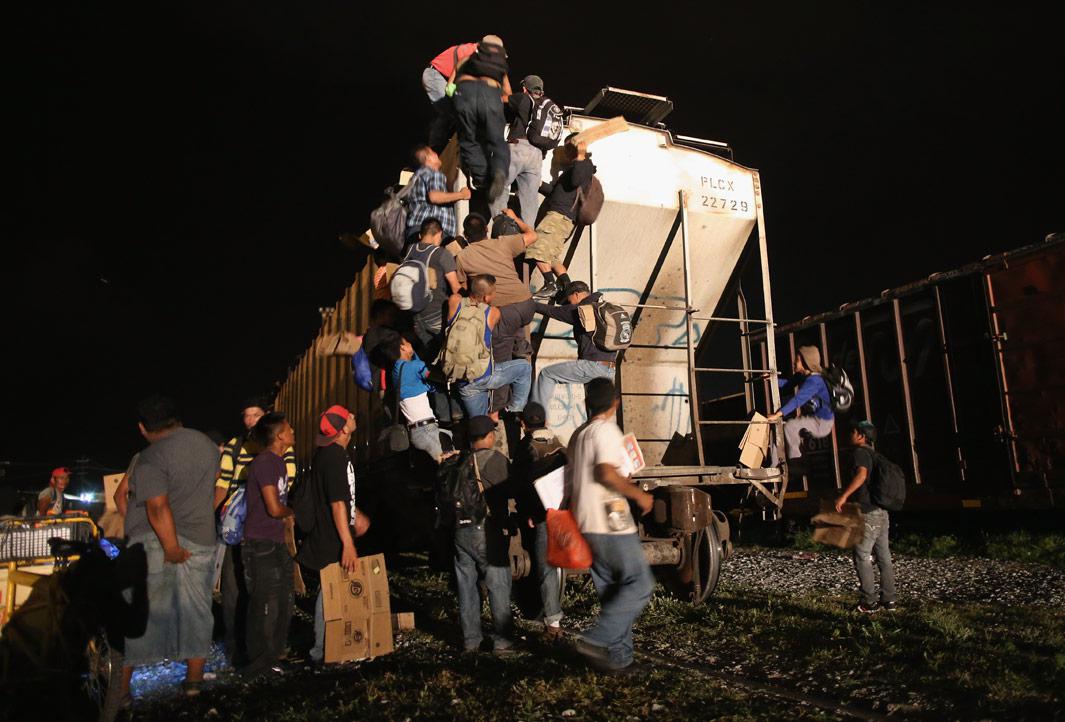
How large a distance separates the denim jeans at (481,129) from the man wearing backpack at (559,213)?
49 centimetres

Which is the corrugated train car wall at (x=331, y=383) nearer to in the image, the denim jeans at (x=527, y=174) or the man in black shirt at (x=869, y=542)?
the denim jeans at (x=527, y=174)

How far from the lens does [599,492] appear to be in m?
3.94

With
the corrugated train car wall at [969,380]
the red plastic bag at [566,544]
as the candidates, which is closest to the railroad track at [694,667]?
the red plastic bag at [566,544]

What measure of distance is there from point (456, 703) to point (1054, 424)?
7.62 metres

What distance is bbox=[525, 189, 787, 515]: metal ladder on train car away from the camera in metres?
6.07

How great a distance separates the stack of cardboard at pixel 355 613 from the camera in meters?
4.61

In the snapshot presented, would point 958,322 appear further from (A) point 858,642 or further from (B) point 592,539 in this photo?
(B) point 592,539

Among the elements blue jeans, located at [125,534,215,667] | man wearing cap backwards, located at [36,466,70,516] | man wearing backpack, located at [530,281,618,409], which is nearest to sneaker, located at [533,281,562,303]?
man wearing backpack, located at [530,281,618,409]

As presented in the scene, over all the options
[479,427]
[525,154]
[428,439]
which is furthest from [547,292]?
[479,427]

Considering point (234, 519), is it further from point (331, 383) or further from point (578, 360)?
point (331, 383)

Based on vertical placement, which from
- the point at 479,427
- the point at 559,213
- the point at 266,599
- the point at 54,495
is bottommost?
the point at 266,599

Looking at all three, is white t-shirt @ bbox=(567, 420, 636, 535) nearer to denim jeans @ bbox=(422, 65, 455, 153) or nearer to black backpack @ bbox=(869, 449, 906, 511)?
black backpack @ bbox=(869, 449, 906, 511)

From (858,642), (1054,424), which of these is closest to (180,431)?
(858,642)

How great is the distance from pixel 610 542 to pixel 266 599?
2098 mm
